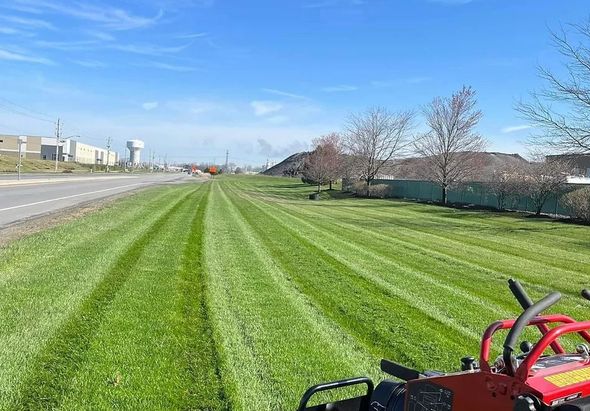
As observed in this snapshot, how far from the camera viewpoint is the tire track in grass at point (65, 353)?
13.0 feet

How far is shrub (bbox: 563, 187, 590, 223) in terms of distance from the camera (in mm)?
27656

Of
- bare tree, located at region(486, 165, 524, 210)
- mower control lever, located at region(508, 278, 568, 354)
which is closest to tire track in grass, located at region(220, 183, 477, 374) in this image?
mower control lever, located at region(508, 278, 568, 354)

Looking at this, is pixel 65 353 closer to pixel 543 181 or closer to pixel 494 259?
pixel 494 259

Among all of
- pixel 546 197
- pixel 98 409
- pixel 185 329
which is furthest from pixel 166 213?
pixel 546 197

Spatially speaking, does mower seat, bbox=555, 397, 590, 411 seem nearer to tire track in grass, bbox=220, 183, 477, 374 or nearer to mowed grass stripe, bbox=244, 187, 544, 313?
tire track in grass, bbox=220, 183, 477, 374

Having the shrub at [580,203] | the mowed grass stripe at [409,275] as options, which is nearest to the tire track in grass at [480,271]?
the mowed grass stripe at [409,275]

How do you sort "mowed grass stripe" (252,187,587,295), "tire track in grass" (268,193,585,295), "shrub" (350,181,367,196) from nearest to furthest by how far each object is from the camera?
"tire track in grass" (268,193,585,295) < "mowed grass stripe" (252,187,587,295) < "shrub" (350,181,367,196)

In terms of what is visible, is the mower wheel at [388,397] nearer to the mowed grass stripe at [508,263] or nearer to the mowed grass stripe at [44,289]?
the mowed grass stripe at [44,289]

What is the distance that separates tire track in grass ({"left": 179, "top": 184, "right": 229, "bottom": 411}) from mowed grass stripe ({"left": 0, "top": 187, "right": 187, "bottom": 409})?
1346mm

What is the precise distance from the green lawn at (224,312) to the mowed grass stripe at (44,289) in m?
0.02

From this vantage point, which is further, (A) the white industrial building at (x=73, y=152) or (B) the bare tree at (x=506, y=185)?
(A) the white industrial building at (x=73, y=152)

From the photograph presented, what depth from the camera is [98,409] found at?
3.82 meters

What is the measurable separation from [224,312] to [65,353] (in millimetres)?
2103

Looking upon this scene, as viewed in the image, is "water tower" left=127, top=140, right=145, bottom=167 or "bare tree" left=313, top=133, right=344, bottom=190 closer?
"bare tree" left=313, top=133, right=344, bottom=190
